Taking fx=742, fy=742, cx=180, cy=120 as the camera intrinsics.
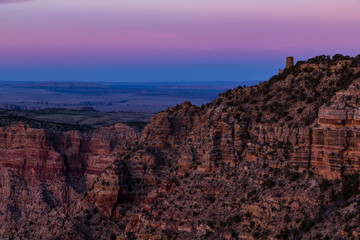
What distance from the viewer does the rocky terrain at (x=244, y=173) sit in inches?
1556

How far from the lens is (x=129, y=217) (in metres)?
52.8

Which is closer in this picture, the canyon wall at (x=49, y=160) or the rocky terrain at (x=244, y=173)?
the rocky terrain at (x=244, y=173)

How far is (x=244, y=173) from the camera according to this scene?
4619 cm

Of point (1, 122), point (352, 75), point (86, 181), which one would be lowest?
point (86, 181)

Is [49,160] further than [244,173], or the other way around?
[49,160]

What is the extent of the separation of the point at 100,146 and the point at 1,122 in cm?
1730

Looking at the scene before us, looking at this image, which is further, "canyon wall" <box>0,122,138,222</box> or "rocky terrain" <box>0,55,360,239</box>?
"canyon wall" <box>0,122,138,222</box>

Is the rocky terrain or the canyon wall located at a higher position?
the rocky terrain

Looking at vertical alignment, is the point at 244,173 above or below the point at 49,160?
above

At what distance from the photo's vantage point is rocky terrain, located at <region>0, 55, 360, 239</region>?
39.5m

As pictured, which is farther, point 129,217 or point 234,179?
point 129,217

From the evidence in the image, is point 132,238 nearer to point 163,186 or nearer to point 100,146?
point 163,186

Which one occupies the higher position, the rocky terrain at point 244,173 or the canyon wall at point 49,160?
the rocky terrain at point 244,173

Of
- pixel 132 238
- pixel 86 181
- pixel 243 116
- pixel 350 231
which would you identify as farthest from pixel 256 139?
pixel 86 181
